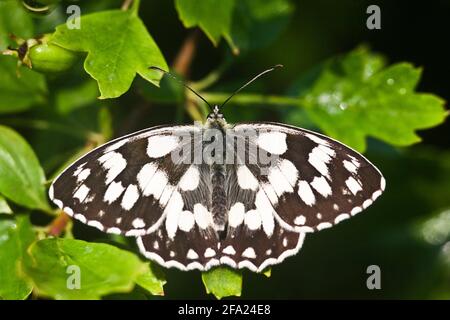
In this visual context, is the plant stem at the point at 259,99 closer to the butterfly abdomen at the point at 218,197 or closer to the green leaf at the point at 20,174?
the butterfly abdomen at the point at 218,197

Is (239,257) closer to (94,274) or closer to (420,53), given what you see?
(94,274)

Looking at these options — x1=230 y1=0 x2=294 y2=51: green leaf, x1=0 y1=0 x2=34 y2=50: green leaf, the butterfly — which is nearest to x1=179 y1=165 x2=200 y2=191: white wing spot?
the butterfly

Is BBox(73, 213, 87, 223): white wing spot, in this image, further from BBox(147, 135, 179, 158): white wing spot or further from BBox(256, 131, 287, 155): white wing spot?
BBox(256, 131, 287, 155): white wing spot

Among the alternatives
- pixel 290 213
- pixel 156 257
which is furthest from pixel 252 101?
pixel 156 257

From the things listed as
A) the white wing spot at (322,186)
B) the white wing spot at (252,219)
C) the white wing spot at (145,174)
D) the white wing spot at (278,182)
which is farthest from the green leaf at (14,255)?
the white wing spot at (322,186)

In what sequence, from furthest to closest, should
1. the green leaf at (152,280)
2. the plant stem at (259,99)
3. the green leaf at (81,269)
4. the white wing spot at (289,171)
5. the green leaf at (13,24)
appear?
the plant stem at (259,99), the green leaf at (13,24), the white wing spot at (289,171), the green leaf at (152,280), the green leaf at (81,269)
